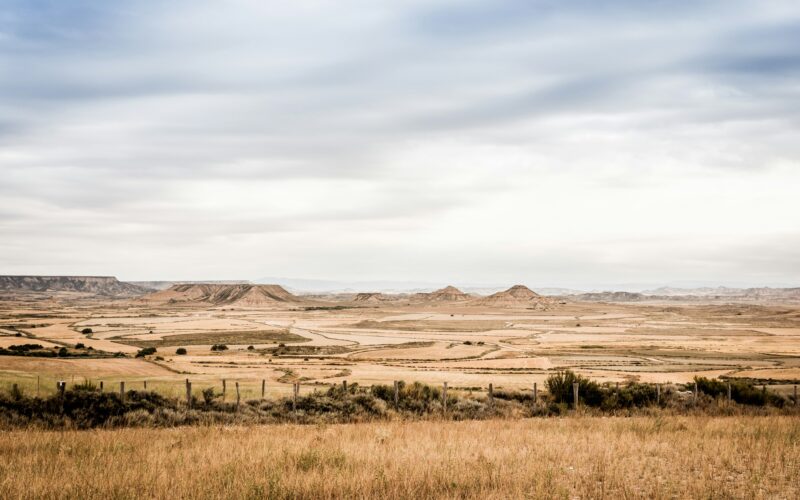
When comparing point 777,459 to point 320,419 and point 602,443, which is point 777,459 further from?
point 320,419

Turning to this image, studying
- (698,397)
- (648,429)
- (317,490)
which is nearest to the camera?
(317,490)

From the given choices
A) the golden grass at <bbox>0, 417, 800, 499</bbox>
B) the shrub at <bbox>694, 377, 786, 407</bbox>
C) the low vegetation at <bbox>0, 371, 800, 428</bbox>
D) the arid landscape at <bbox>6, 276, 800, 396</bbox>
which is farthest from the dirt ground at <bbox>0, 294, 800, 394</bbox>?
the golden grass at <bbox>0, 417, 800, 499</bbox>

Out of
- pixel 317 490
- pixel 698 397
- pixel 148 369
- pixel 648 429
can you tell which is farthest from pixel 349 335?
pixel 317 490

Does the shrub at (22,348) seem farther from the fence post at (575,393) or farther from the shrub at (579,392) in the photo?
the fence post at (575,393)

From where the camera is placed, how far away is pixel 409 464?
10688mm

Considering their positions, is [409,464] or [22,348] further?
[22,348]

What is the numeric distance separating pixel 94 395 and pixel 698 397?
25500mm

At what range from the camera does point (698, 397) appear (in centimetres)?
2756

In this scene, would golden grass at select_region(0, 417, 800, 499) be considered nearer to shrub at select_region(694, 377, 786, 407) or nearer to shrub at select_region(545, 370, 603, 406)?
shrub at select_region(545, 370, 603, 406)

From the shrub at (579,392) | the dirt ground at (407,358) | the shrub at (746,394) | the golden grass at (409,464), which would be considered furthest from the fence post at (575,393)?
the dirt ground at (407,358)

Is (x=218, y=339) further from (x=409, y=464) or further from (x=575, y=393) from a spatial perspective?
(x=409, y=464)

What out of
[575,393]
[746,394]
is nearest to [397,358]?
[746,394]

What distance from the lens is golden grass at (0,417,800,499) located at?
353 inches

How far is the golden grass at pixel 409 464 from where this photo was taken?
29.5 ft
